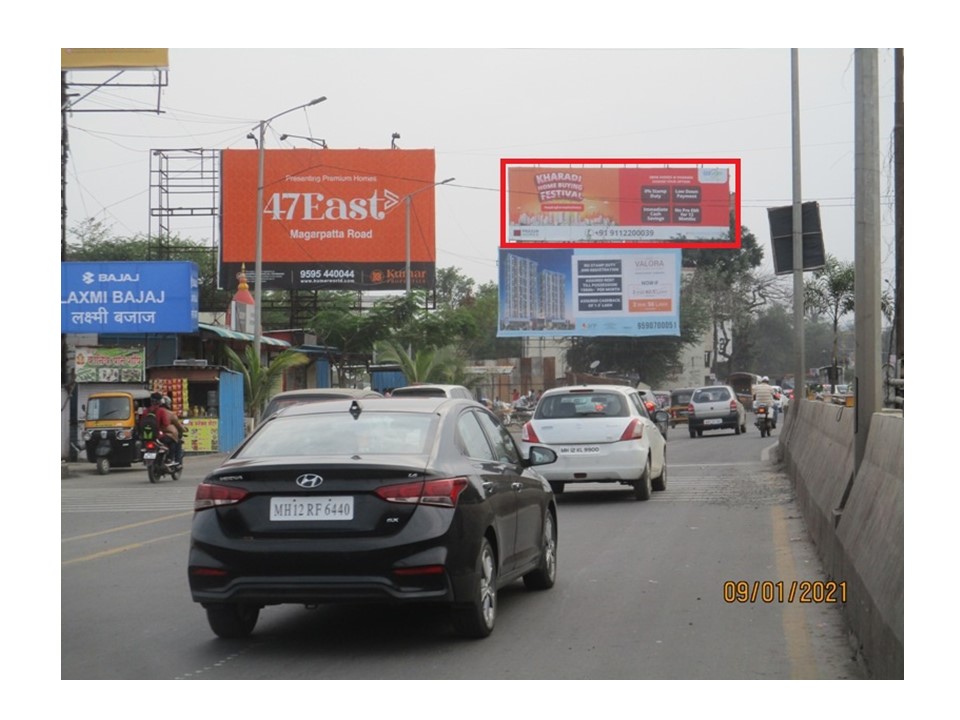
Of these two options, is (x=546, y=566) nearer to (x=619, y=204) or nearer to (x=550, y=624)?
(x=550, y=624)

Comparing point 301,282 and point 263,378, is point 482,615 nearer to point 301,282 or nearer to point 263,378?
point 263,378

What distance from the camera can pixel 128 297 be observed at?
2447 cm

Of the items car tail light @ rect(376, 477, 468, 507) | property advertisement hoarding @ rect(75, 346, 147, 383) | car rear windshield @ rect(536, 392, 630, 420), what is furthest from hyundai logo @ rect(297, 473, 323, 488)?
property advertisement hoarding @ rect(75, 346, 147, 383)

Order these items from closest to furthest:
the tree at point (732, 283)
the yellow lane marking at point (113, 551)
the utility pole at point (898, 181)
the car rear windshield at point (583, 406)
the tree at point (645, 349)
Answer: the utility pole at point (898, 181)
the yellow lane marking at point (113, 551)
the car rear windshield at point (583, 406)
the tree at point (732, 283)
the tree at point (645, 349)

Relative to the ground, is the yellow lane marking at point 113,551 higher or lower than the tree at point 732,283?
lower

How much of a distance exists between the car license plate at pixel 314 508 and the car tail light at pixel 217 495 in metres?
0.24

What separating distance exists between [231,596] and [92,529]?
840 cm

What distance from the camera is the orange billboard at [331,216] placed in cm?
4806

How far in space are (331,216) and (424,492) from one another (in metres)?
42.0

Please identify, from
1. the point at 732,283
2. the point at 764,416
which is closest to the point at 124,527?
the point at 764,416

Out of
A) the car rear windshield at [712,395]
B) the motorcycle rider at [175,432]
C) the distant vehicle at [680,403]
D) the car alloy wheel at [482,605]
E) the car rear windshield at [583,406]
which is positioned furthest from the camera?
the distant vehicle at [680,403]

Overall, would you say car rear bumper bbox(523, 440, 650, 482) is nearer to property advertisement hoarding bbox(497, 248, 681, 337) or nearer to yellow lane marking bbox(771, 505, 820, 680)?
yellow lane marking bbox(771, 505, 820, 680)
